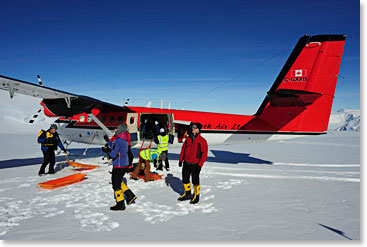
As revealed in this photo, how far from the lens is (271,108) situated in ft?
33.4

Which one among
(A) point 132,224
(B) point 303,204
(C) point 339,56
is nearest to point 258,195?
(B) point 303,204

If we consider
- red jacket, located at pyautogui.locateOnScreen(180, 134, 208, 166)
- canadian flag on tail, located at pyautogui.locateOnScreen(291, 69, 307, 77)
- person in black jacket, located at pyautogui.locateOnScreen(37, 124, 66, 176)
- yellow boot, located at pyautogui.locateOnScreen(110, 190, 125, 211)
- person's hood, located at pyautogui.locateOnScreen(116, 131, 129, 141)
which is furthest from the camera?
canadian flag on tail, located at pyautogui.locateOnScreen(291, 69, 307, 77)

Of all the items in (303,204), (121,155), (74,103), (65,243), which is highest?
(74,103)

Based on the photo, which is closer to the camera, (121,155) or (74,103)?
(121,155)

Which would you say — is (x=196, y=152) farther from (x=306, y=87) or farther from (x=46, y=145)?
(x=306, y=87)

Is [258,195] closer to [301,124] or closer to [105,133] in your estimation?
[301,124]

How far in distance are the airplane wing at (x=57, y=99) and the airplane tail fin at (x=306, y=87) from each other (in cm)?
738

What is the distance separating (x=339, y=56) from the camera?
8984mm

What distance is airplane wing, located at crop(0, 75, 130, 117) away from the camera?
841cm

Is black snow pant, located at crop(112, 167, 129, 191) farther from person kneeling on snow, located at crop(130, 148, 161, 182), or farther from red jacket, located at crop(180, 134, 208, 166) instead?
person kneeling on snow, located at crop(130, 148, 161, 182)

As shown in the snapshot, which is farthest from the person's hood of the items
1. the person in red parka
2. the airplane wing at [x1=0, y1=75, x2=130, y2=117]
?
the airplane wing at [x1=0, y1=75, x2=130, y2=117]

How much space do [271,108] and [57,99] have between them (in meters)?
10.1

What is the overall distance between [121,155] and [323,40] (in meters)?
9.50

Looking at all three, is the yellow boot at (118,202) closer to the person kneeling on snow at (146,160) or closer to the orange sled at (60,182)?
the person kneeling on snow at (146,160)
